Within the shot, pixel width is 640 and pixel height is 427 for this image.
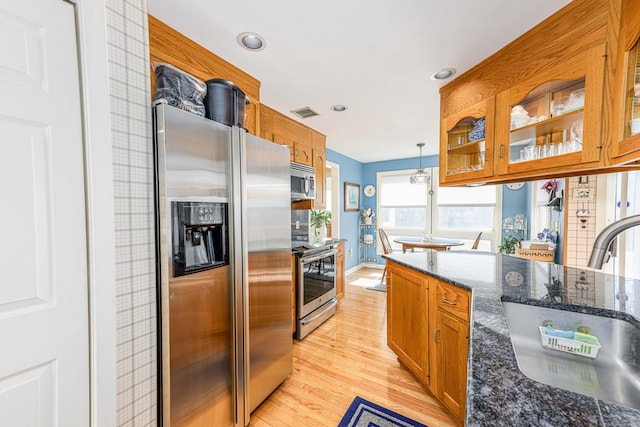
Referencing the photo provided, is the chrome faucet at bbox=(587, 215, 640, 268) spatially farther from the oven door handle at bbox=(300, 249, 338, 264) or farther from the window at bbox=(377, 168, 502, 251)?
the window at bbox=(377, 168, 502, 251)

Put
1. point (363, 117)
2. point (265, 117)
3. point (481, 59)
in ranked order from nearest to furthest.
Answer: point (481, 59) → point (265, 117) → point (363, 117)

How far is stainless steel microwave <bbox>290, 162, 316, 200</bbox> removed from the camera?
2.86 m

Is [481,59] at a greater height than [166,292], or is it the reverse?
[481,59]

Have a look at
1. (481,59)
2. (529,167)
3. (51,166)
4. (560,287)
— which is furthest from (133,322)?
(481,59)

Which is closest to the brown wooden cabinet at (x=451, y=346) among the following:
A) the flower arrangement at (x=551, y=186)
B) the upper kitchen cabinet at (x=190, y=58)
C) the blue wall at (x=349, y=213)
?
the upper kitchen cabinet at (x=190, y=58)

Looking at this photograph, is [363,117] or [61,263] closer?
[61,263]

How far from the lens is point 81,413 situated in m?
0.93

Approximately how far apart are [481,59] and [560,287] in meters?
1.65

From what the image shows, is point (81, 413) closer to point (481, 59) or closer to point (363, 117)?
point (481, 59)

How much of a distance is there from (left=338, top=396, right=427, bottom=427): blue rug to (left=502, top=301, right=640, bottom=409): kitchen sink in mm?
937

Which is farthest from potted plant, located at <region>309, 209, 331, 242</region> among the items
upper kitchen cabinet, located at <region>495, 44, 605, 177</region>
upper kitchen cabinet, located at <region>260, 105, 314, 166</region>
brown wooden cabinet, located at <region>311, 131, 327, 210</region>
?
upper kitchen cabinet, located at <region>495, 44, 605, 177</region>

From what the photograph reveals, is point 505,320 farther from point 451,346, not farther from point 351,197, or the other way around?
point 351,197

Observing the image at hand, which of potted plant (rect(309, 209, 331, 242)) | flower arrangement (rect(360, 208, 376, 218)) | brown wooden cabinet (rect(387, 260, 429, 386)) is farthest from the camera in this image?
flower arrangement (rect(360, 208, 376, 218))

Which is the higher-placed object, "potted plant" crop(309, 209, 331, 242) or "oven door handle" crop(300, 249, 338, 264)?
"potted plant" crop(309, 209, 331, 242)
